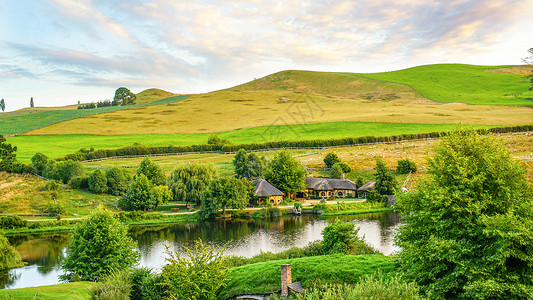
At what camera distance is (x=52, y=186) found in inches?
2719

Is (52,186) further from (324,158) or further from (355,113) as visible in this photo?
(355,113)

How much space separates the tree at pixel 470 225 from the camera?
61.3ft

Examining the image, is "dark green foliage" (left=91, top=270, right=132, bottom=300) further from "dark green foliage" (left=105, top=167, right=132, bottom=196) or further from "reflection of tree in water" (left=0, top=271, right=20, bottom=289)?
"dark green foliage" (left=105, top=167, right=132, bottom=196)

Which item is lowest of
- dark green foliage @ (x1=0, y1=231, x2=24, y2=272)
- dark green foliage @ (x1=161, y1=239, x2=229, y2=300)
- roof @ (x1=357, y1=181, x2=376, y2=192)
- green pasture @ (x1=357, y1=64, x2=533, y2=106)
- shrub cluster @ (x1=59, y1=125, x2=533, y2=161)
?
dark green foliage @ (x1=0, y1=231, x2=24, y2=272)

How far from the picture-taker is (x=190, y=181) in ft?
229

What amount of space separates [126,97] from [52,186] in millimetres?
126488

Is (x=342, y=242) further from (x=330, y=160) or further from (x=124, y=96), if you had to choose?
(x=124, y=96)

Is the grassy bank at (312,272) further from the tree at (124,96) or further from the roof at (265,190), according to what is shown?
the tree at (124,96)

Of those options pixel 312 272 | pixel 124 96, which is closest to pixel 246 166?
pixel 312 272

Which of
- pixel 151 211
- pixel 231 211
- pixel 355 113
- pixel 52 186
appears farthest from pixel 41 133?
pixel 355 113

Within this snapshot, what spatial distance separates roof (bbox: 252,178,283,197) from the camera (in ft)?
226

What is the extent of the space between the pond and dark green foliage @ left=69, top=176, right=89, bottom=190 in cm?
2003

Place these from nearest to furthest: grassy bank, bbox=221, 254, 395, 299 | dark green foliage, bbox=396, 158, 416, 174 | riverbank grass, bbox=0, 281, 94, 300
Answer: grassy bank, bbox=221, 254, 395, 299
riverbank grass, bbox=0, 281, 94, 300
dark green foliage, bbox=396, 158, 416, 174

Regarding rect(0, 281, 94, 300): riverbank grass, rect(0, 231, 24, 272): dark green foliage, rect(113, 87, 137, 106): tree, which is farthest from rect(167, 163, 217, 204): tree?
rect(113, 87, 137, 106): tree
